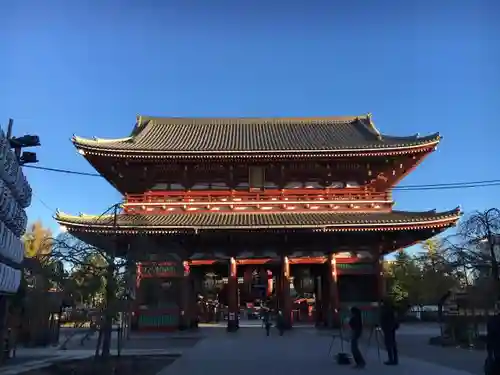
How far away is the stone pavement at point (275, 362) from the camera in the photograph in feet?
39.3

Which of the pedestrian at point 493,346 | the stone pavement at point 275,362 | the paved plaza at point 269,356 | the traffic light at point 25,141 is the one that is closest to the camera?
the pedestrian at point 493,346

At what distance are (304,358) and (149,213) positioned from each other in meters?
14.6

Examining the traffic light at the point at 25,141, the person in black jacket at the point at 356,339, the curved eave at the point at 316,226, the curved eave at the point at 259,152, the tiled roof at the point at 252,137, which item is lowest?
the person in black jacket at the point at 356,339

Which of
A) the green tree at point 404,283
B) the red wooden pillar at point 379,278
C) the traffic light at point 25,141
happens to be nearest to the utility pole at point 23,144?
the traffic light at point 25,141

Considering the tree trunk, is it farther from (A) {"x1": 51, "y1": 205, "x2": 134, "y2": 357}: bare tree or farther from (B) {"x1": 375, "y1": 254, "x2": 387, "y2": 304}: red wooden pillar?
(B) {"x1": 375, "y1": 254, "x2": 387, "y2": 304}: red wooden pillar

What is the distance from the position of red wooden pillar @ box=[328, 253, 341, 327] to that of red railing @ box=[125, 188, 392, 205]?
11.9ft

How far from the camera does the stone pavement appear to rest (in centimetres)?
1197

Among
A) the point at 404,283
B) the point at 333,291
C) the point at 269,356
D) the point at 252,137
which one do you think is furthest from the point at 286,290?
the point at 404,283

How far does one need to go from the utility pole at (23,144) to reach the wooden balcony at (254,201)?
11984 millimetres

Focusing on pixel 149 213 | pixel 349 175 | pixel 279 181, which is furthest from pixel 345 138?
pixel 149 213

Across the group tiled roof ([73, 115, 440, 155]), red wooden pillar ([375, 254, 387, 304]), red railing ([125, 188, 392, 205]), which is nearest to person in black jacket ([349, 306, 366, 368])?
red wooden pillar ([375, 254, 387, 304])

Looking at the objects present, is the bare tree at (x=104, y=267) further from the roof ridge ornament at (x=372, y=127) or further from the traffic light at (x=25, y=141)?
the roof ridge ornament at (x=372, y=127)

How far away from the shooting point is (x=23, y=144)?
14180 mm

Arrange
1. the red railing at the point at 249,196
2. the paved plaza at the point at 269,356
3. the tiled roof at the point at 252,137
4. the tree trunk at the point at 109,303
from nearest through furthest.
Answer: the tree trunk at the point at 109,303
the paved plaza at the point at 269,356
the tiled roof at the point at 252,137
the red railing at the point at 249,196
